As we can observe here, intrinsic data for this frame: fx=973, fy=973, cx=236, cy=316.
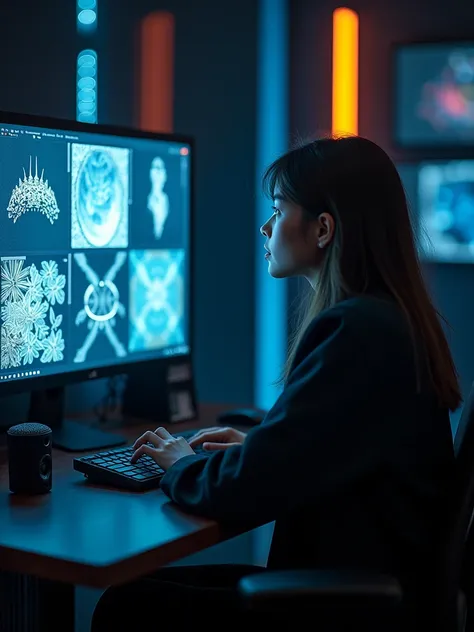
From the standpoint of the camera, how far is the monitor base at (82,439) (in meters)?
1.89

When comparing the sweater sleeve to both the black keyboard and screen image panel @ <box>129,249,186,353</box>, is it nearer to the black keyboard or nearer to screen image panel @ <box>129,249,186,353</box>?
the black keyboard

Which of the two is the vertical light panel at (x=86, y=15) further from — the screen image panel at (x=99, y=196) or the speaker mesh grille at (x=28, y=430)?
the speaker mesh grille at (x=28, y=430)

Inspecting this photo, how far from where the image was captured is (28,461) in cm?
156

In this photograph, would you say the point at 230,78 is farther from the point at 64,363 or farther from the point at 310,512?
the point at 310,512

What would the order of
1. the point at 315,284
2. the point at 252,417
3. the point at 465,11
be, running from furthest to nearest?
the point at 465,11 → the point at 252,417 → the point at 315,284

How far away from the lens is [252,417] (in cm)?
208

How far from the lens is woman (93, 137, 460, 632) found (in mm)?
1349

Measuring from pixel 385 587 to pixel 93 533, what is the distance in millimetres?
427

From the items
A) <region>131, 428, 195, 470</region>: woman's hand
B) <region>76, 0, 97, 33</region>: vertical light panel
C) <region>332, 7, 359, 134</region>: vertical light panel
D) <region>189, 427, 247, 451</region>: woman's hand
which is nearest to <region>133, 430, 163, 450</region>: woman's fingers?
<region>131, 428, 195, 470</region>: woman's hand

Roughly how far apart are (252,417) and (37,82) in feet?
2.91

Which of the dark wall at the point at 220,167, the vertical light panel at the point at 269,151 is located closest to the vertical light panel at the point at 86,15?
the dark wall at the point at 220,167

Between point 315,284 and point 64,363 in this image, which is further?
point 64,363

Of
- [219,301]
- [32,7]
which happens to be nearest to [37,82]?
[32,7]

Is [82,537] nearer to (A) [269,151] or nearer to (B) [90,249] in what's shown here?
(B) [90,249]
